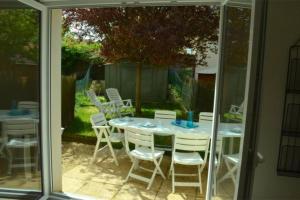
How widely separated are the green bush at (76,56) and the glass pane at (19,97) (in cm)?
527

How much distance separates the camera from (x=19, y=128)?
254 cm

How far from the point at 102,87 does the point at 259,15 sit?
26.7 feet

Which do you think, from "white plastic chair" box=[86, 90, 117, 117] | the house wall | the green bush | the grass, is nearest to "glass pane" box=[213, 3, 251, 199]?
the grass

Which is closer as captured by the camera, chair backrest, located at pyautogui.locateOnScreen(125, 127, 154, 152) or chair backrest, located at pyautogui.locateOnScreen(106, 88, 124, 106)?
chair backrest, located at pyautogui.locateOnScreen(125, 127, 154, 152)

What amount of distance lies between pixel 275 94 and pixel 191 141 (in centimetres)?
114

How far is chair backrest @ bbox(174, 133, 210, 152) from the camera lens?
3385mm

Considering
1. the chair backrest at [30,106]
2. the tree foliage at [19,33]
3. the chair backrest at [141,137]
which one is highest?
the tree foliage at [19,33]

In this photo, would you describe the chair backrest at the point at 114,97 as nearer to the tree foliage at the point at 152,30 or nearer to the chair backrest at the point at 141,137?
the tree foliage at the point at 152,30

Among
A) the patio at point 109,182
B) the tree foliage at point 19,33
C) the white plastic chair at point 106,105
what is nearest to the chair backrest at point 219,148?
the patio at point 109,182

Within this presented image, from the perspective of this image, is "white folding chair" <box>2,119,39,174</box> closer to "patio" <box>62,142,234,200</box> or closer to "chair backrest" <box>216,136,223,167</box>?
"patio" <box>62,142,234,200</box>

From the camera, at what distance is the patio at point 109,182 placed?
11.0 feet

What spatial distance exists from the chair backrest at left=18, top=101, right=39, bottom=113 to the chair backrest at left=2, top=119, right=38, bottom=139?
0.36 ft

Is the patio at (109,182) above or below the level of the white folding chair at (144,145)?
below

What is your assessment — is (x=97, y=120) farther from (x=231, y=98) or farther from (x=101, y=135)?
(x=231, y=98)
